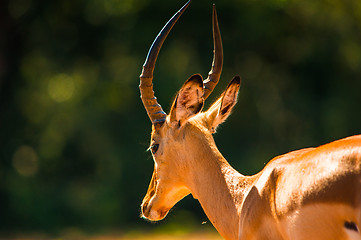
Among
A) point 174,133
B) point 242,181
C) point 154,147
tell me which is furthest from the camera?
point 154,147

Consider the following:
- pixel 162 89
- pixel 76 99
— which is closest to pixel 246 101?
pixel 162 89

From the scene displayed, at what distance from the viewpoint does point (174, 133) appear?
6.22 meters

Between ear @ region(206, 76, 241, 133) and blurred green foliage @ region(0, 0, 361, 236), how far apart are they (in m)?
12.5

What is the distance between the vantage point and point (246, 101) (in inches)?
795

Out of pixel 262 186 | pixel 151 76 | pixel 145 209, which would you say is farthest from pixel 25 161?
pixel 262 186

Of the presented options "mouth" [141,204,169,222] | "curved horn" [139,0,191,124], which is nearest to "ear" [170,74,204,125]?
"curved horn" [139,0,191,124]

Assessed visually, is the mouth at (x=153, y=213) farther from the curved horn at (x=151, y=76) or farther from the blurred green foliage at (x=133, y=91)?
the blurred green foliage at (x=133, y=91)

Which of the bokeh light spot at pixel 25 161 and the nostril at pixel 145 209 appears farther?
the bokeh light spot at pixel 25 161

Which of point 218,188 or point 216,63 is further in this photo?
point 216,63

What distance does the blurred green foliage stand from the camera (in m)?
19.6

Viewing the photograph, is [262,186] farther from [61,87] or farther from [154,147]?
[61,87]

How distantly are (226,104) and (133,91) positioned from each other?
1371 cm

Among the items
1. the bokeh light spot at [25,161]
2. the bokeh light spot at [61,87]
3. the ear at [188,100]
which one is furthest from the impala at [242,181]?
the bokeh light spot at [25,161]

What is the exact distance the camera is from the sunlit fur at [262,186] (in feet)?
14.3
